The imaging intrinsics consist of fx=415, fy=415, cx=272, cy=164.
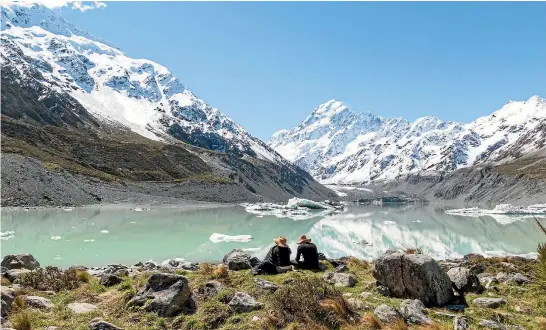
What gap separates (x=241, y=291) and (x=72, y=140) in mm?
149969

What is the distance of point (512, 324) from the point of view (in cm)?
1070

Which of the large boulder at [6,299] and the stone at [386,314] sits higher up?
the stone at [386,314]

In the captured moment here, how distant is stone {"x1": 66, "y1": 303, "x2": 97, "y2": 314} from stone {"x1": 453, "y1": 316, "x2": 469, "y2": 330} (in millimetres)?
9931

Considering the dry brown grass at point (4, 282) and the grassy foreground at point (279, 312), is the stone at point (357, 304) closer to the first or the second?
the grassy foreground at point (279, 312)

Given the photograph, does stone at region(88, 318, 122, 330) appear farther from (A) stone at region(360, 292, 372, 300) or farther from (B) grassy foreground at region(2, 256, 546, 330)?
(A) stone at region(360, 292, 372, 300)

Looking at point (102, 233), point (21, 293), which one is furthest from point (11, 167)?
point (21, 293)

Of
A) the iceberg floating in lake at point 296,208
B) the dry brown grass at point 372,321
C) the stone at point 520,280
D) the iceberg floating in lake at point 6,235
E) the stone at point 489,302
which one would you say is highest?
the stone at point 520,280

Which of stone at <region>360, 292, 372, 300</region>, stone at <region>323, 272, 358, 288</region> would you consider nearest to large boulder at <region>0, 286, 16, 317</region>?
stone at <region>323, 272, 358, 288</region>

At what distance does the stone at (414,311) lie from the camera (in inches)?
413

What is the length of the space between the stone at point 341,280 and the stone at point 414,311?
3.10 metres

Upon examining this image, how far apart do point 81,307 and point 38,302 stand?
4.42ft

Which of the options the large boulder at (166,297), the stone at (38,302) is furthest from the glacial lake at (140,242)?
the stone at (38,302)

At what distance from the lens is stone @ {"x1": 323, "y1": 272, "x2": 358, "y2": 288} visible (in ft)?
47.3

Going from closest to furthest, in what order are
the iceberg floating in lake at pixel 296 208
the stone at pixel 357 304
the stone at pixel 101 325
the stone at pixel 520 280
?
the stone at pixel 101 325, the stone at pixel 357 304, the stone at pixel 520 280, the iceberg floating in lake at pixel 296 208
